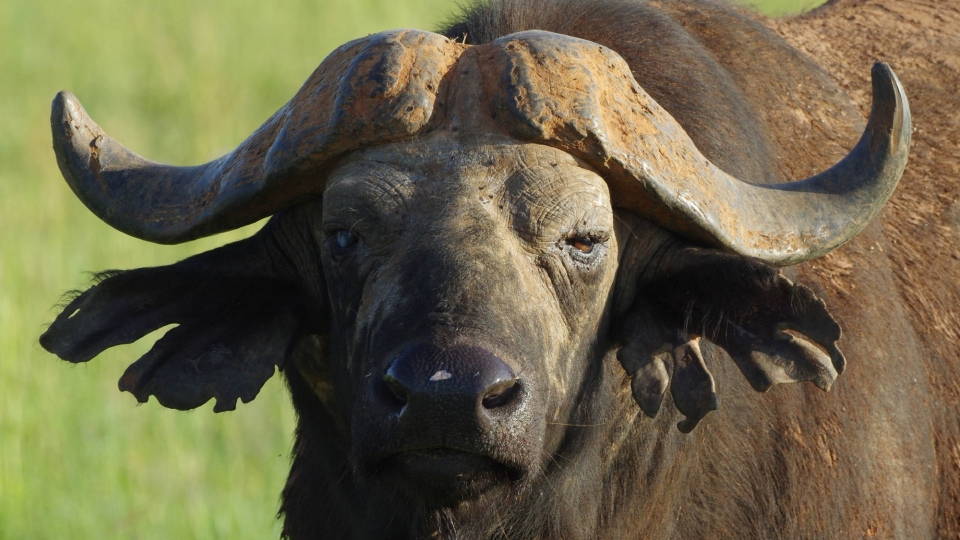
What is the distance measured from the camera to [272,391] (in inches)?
338

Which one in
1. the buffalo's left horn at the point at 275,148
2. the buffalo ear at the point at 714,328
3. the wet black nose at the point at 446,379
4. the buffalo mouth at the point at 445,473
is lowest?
the buffalo ear at the point at 714,328

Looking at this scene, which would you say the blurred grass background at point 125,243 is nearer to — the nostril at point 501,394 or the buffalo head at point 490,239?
the buffalo head at point 490,239

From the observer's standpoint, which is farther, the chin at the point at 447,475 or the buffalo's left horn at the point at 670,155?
the buffalo's left horn at the point at 670,155

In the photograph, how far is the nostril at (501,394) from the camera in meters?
3.03

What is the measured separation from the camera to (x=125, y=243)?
33.2 ft

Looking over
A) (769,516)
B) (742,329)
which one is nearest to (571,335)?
(742,329)

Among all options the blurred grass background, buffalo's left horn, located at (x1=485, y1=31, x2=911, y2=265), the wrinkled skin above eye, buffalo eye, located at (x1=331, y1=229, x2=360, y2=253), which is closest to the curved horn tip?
buffalo's left horn, located at (x1=485, y1=31, x2=911, y2=265)

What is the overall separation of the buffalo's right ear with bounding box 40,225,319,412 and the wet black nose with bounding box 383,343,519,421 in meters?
1.00

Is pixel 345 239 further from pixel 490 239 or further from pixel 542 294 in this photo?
pixel 542 294

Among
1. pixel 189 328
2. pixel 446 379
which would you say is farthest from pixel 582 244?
pixel 189 328

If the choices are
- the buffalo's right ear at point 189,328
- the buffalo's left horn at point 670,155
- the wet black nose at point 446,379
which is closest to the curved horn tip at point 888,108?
the buffalo's left horn at point 670,155

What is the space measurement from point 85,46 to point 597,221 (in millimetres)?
14078

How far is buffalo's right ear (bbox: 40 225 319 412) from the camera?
3863mm

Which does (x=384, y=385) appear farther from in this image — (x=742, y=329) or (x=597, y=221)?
(x=742, y=329)
